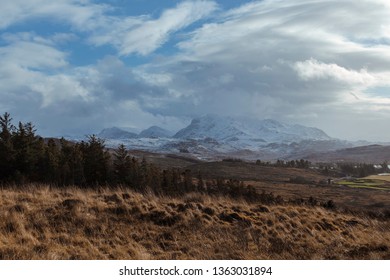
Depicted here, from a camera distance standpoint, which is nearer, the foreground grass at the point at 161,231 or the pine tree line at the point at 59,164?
the foreground grass at the point at 161,231

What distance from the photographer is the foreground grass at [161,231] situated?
11531mm

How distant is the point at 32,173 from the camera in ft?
109

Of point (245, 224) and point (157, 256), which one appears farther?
point (245, 224)

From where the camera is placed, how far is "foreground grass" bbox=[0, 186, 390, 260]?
11531mm

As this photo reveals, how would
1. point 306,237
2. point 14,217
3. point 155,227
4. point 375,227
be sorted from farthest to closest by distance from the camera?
point 375,227, point 306,237, point 155,227, point 14,217

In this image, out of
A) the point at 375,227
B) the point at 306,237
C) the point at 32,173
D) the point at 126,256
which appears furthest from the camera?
the point at 32,173

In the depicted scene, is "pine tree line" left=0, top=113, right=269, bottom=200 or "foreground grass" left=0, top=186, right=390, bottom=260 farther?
"pine tree line" left=0, top=113, right=269, bottom=200

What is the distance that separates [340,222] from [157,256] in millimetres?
11377

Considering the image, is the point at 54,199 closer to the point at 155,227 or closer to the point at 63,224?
the point at 63,224

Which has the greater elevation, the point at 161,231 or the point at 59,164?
the point at 59,164

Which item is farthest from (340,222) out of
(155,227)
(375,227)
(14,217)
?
(14,217)

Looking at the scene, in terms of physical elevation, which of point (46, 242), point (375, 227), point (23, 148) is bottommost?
point (375, 227)

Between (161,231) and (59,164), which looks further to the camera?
(59,164)

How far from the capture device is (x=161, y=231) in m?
14.1
